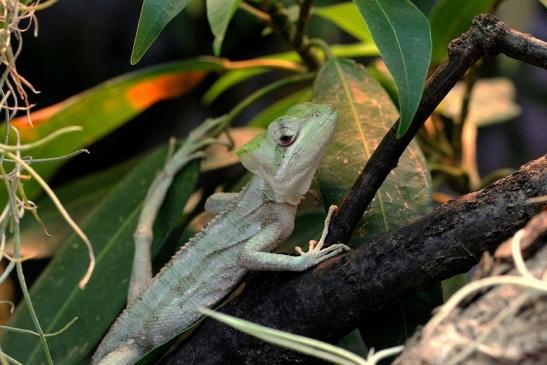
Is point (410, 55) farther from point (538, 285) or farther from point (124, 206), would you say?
point (124, 206)

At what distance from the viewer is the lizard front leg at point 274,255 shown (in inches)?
54.2

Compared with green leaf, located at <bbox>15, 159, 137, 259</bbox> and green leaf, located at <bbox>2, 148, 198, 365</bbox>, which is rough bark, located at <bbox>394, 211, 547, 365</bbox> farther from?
green leaf, located at <bbox>15, 159, 137, 259</bbox>

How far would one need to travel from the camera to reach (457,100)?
2627mm

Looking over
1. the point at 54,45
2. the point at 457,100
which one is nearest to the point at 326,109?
the point at 457,100

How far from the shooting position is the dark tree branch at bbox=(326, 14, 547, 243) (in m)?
1.25

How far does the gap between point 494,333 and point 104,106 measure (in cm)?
160

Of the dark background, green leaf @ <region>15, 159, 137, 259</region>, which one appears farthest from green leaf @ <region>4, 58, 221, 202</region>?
the dark background

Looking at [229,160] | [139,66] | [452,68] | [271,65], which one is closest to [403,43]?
[452,68]

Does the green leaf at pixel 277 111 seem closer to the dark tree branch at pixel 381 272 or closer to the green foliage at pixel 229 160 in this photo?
the green foliage at pixel 229 160

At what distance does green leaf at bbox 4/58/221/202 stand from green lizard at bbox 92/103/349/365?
1.84 feet

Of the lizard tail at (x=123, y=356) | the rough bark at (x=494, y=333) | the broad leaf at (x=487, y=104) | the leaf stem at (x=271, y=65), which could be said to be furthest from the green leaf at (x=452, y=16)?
the lizard tail at (x=123, y=356)

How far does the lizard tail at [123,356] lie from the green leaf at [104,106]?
666mm

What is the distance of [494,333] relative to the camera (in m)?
0.86

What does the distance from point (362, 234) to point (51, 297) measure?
0.88 meters
